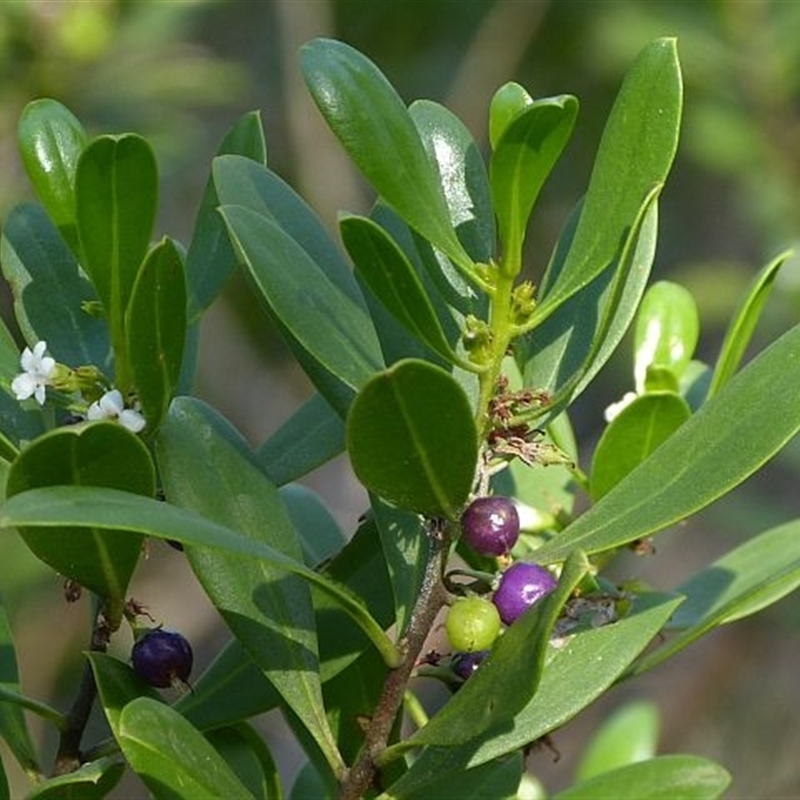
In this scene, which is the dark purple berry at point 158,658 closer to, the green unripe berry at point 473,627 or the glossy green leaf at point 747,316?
the green unripe berry at point 473,627

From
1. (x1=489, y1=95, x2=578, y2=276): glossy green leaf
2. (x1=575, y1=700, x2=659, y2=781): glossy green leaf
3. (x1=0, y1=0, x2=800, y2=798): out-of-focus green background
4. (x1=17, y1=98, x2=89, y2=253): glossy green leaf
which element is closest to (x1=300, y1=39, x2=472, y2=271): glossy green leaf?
(x1=489, y1=95, x2=578, y2=276): glossy green leaf

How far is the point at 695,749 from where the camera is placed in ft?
12.3

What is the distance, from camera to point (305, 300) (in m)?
0.81

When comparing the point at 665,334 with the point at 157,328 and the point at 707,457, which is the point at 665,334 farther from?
the point at 157,328

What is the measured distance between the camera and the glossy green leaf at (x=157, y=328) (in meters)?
0.77

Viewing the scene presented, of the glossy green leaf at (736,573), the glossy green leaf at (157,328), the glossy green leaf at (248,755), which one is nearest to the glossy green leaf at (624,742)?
the glossy green leaf at (736,573)

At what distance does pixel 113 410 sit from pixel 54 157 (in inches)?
5.2

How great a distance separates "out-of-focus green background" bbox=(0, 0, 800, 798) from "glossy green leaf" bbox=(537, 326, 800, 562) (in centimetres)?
146

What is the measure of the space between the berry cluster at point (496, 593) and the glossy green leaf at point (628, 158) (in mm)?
108

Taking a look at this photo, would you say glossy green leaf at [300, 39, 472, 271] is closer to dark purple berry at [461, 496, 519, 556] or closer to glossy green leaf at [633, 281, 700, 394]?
dark purple berry at [461, 496, 519, 556]

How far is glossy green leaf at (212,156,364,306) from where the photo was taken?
2.73 ft

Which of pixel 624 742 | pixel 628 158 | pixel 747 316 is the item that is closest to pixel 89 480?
pixel 628 158

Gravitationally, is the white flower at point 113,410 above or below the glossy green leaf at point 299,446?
above

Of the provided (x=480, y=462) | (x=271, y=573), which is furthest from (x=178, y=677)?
(x=480, y=462)
